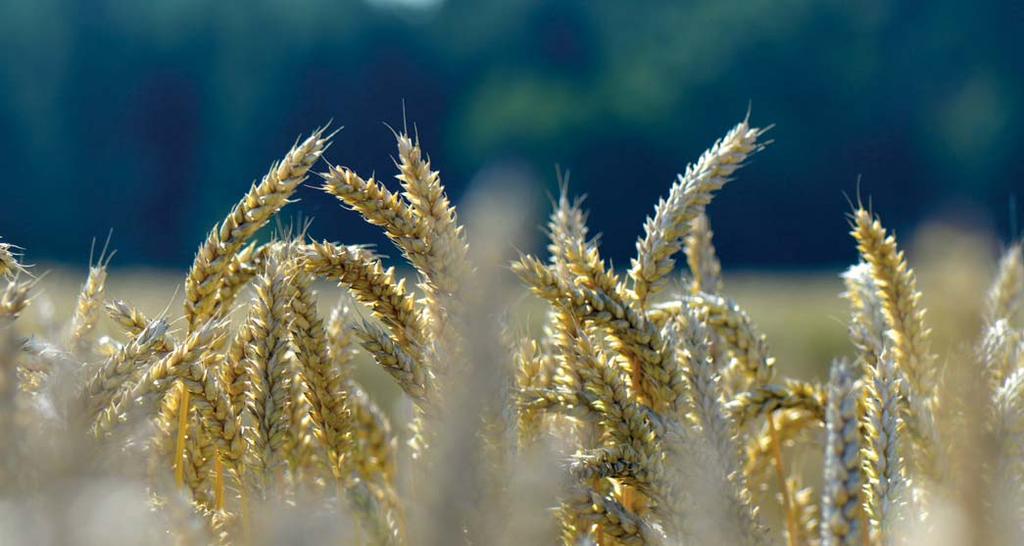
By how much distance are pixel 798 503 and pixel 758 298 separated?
15.9 meters

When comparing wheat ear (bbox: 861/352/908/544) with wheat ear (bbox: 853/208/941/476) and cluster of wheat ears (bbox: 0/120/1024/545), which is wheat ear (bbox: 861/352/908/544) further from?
wheat ear (bbox: 853/208/941/476)

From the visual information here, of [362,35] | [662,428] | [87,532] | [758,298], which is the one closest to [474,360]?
[87,532]

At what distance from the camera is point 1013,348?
67.0 inches

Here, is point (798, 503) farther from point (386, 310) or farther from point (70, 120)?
point (70, 120)

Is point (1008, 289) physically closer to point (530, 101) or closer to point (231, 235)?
point (231, 235)

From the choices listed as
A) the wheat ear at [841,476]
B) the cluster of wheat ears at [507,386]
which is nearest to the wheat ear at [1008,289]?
the cluster of wheat ears at [507,386]

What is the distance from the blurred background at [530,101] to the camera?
33125 millimetres

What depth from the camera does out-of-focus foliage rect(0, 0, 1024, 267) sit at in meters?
33.1

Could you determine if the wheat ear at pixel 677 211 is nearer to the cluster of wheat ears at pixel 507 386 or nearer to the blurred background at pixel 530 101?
the cluster of wheat ears at pixel 507 386

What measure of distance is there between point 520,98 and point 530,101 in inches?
13.4

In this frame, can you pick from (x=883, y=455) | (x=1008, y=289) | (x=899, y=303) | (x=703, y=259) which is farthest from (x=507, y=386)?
(x=1008, y=289)

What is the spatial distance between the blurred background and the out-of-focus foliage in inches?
2.7

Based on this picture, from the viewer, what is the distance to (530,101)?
1387 inches

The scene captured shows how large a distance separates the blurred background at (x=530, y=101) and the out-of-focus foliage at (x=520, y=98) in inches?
2.7
